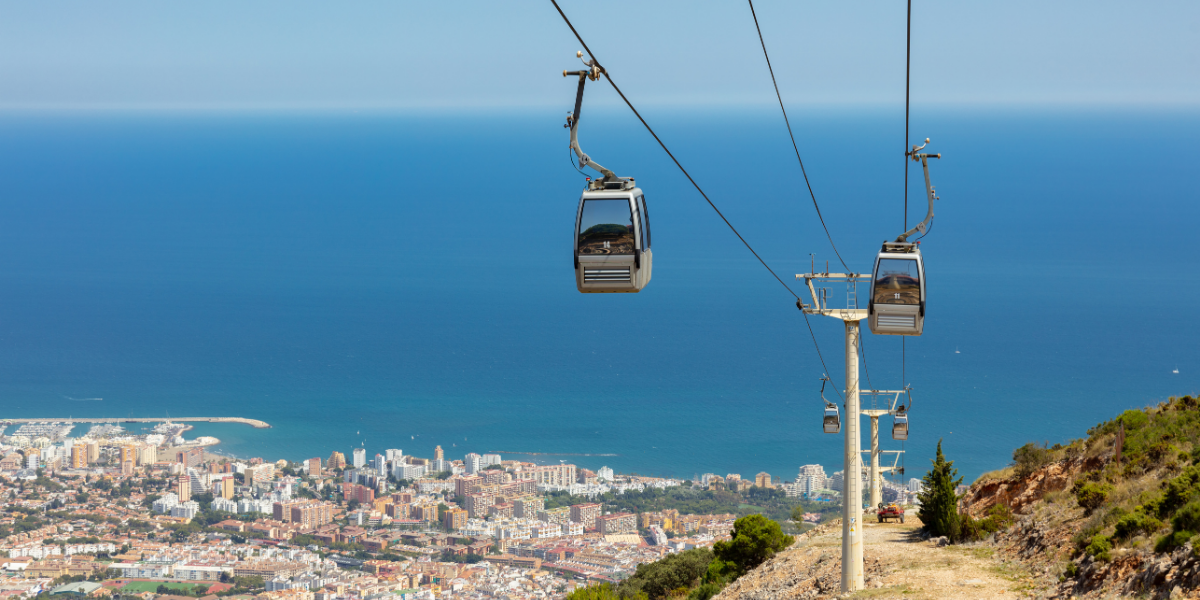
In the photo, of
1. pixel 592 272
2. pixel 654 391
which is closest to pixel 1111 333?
pixel 654 391

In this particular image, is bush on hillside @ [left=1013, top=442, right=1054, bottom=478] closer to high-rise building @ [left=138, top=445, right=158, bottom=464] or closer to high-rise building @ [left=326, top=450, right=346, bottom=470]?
high-rise building @ [left=326, top=450, right=346, bottom=470]

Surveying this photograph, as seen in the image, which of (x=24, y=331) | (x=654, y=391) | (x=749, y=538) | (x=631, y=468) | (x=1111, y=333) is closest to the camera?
(x=749, y=538)

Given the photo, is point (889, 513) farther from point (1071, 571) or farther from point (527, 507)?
point (527, 507)

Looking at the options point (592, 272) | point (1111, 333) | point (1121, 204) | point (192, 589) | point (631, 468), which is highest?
point (1121, 204)

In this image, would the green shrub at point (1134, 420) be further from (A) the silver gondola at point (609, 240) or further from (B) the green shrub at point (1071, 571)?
(A) the silver gondola at point (609, 240)

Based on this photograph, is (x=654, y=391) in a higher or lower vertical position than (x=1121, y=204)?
lower

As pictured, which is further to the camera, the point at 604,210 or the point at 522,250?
the point at 522,250

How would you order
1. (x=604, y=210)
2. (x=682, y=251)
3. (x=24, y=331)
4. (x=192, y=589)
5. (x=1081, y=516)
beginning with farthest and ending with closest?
(x=682, y=251)
(x=24, y=331)
(x=192, y=589)
(x=1081, y=516)
(x=604, y=210)

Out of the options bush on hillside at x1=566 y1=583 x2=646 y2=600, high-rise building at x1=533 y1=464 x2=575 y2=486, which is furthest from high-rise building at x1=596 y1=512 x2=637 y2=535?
bush on hillside at x1=566 y1=583 x2=646 y2=600

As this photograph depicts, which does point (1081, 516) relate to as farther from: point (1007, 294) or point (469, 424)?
point (1007, 294)

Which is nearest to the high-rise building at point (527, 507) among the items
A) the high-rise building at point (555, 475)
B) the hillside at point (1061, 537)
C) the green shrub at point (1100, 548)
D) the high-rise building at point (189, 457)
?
the high-rise building at point (555, 475)
